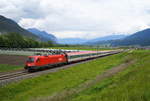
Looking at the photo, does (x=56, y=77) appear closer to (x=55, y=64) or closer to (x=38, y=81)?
(x=38, y=81)

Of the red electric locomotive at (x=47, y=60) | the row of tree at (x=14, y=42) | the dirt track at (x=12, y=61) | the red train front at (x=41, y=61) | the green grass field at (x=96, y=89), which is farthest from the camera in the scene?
the row of tree at (x=14, y=42)

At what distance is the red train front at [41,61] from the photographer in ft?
114

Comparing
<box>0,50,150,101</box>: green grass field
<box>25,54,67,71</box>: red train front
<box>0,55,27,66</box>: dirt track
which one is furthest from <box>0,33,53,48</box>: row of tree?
<box>0,50,150,101</box>: green grass field

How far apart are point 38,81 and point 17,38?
92956 millimetres

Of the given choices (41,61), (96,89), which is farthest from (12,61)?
(96,89)

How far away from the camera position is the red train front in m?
34.8

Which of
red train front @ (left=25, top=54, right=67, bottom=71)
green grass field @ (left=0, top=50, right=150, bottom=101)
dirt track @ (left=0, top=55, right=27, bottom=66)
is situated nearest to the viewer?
green grass field @ (left=0, top=50, right=150, bottom=101)

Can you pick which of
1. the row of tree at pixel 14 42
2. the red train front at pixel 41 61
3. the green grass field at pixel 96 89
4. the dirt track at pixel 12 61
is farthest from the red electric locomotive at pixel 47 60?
the row of tree at pixel 14 42

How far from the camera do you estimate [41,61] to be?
3688 cm

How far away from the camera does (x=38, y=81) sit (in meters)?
27.2

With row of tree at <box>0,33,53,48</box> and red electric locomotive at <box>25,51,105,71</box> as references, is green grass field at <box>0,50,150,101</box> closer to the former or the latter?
red electric locomotive at <box>25,51,105,71</box>

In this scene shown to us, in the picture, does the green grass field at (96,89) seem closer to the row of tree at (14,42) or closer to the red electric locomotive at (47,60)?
the red electric locomotive at (47,60)

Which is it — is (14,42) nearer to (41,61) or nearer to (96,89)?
(41,61)

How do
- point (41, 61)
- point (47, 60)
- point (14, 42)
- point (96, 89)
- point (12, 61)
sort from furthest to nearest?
point (14, 42)
point (12, 61)
point (47, 60)
point (41, 61)
point (96, 89)
